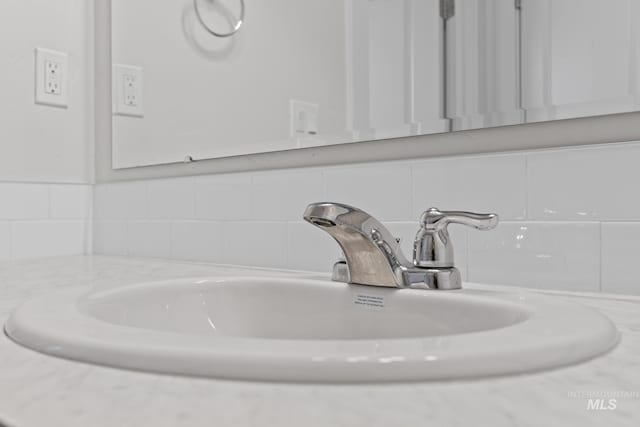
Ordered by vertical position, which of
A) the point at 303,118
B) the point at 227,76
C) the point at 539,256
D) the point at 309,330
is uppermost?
the point at 227,76

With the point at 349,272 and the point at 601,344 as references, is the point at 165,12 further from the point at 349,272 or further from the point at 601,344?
the point at 601,344

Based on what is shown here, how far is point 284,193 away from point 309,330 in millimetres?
333

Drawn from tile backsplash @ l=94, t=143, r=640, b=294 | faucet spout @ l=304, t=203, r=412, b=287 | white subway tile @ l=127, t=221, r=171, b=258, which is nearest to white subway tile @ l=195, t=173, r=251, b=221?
tile backsplash @ l=94, t=143, r=640, b=294

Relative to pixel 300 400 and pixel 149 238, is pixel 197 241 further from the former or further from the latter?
pixel 300 400

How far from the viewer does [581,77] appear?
70 centimetres

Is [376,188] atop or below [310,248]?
atop

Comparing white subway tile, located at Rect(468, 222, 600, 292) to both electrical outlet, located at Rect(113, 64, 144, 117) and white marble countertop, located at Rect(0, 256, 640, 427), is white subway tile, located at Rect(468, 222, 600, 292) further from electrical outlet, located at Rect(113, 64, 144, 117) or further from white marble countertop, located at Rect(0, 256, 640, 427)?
electrical outlet, located at Rect(113, 64, 144, 117)

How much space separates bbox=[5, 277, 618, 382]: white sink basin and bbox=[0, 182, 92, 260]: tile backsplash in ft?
2.33

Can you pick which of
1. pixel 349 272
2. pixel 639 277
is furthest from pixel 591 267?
pixel 349 272

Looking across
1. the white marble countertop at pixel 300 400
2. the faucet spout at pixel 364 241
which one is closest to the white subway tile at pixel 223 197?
the faucet spout at pixel 364 241

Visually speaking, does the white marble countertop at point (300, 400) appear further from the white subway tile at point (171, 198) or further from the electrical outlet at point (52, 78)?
the electrical outlet at point (52, 78)

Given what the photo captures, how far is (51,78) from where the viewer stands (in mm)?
1354

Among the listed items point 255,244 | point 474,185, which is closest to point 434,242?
point 474,185

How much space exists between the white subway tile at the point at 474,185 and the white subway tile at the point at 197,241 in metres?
0.46
